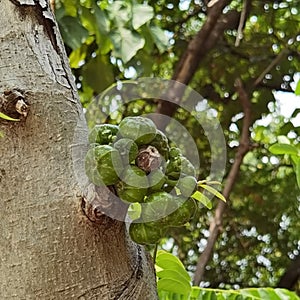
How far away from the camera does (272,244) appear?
217 cm

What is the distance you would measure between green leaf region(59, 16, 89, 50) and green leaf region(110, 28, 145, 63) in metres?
0.07

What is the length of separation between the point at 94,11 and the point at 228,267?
3.87 ft

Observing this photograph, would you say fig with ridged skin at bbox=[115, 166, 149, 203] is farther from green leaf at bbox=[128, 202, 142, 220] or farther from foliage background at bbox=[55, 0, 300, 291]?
foliage background at bbox=[55, 0, 300, 291]

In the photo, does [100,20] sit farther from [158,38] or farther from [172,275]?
[172,275]

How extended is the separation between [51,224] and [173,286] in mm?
303

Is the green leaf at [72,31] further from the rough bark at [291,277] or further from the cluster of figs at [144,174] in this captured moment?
the rough bark at [291,277]

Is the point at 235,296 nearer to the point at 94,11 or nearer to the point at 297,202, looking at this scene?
the point at 94,11

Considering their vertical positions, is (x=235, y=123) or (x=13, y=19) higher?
(x=13, y=19)

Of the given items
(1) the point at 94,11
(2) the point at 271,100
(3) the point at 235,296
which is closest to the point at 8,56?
(3) the point at 235,296

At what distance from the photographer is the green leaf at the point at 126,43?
4.20ft

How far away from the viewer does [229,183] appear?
164 cm

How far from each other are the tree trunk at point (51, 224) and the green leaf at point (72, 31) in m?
0.77

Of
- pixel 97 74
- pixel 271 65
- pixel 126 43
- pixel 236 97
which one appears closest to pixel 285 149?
pixel 126 43

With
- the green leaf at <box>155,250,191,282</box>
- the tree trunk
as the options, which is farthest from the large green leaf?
the tree trunk
